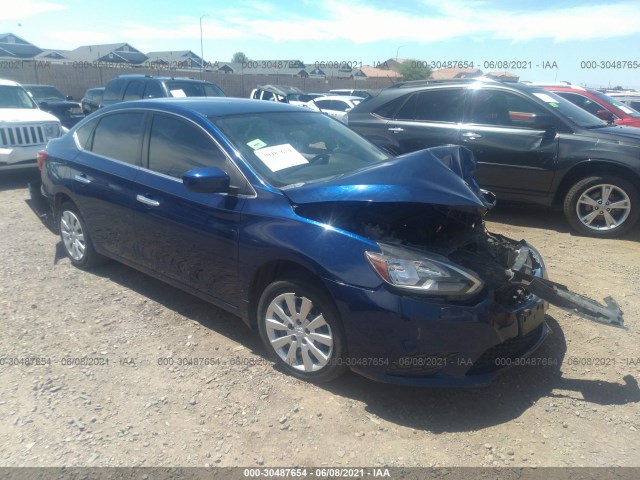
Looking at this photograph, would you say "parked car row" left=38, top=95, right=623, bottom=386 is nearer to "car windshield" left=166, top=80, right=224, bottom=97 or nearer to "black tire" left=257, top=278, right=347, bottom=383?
"black tire" left=257, top=278, right=347, bottom=383

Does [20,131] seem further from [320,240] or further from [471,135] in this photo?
[320,240]

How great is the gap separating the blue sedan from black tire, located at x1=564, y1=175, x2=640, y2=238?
281cm

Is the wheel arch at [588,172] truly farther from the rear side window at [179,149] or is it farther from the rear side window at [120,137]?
the rear side window at [120,137]

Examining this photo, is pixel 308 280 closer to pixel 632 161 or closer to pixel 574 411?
pixel 574 411

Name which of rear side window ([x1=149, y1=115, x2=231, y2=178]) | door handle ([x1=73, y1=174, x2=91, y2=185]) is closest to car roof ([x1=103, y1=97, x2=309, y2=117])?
rear side window ([x1=149, y1=115, x2=231, y2=178])

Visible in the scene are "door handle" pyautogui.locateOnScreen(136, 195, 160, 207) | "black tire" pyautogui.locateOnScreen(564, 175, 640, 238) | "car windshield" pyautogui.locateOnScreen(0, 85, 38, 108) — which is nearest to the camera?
"door handle" pyautogui.locateOnScreen(136, 195, 160, 207)

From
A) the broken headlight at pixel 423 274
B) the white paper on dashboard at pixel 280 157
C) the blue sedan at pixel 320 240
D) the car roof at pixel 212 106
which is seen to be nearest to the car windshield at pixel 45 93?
the car roof at pixel 212 106

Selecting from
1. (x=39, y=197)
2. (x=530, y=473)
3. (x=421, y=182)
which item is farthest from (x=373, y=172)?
(x=39, y=197)

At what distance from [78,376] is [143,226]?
4.02 ft

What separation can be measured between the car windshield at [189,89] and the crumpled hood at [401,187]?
8.68 m

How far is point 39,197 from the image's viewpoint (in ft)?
18.8

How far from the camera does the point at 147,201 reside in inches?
151

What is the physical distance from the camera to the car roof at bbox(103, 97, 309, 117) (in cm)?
382

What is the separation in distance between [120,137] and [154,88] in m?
7.57
